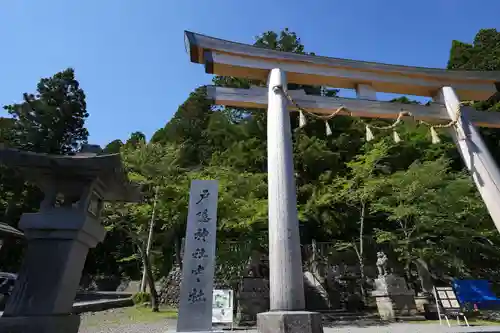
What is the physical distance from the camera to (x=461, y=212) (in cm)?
1212

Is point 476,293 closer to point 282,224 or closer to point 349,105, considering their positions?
point 349,105

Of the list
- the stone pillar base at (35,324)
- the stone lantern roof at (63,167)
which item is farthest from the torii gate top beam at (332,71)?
the stone pillar base at (35,324)

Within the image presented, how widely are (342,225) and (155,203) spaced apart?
8.99 m

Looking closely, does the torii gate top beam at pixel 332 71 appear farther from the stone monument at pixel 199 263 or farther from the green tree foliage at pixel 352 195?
the stone monument at pixel 199 263

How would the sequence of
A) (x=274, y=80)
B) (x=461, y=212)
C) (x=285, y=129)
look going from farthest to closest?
(x=461, y=212) < (x=274, y=80) < (x=285, y=129)

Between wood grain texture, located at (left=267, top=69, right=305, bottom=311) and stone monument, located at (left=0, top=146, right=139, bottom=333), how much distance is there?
259 centimetres

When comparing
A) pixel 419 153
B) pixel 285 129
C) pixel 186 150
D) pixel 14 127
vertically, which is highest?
pixel 14 127

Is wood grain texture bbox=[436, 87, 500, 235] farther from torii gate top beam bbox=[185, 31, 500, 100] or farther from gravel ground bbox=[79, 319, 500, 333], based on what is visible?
gravel ground bbox=[79, 319, 500, 333]

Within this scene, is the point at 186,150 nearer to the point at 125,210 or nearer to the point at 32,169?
the point at 125,210

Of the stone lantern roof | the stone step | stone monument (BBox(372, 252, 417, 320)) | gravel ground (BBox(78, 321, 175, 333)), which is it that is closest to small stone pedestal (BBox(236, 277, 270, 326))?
gravel ground (BBox(78, 321, 175, 333))

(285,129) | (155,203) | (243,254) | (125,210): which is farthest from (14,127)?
(285,129)

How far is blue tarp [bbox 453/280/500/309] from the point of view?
450 inches

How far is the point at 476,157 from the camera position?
24.0 ft

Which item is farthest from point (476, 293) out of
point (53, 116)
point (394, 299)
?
point (53, 116)
